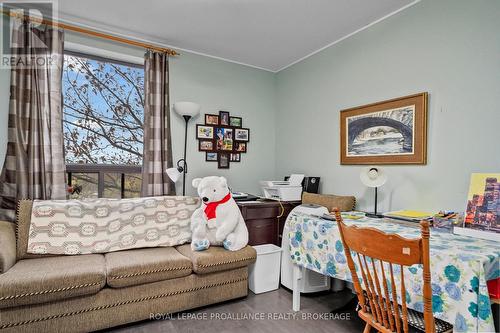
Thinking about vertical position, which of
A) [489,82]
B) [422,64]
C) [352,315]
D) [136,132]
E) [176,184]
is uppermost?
[422,64]

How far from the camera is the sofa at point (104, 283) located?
1727mm

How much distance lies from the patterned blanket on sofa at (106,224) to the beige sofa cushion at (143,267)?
0.52 feet

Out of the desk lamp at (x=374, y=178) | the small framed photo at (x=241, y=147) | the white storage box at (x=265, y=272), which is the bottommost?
the white storage box at (x=265, y=272)

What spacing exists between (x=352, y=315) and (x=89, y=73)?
334 cm

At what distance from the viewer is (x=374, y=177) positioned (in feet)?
7.82

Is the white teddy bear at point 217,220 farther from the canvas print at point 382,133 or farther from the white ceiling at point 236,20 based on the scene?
the white ceiling at point 236,20

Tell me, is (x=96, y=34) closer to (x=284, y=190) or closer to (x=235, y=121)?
(x=235, y=121)

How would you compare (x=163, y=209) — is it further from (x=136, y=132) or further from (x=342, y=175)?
(x=342, y=175)

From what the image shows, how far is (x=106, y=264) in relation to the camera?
204 cm

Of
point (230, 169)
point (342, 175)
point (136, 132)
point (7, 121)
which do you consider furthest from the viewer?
point (230, 169)

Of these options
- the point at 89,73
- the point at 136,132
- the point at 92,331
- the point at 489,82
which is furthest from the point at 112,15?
the point at 489,82

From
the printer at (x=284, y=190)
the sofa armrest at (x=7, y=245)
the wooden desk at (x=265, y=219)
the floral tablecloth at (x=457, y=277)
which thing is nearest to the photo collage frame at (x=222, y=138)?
the printer at (x=284, y=190)

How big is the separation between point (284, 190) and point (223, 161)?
90 centimetres

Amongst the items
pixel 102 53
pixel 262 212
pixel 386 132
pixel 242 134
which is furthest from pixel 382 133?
pixel 102 53
